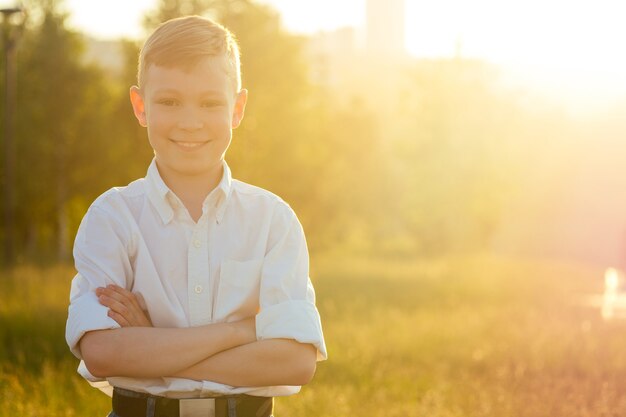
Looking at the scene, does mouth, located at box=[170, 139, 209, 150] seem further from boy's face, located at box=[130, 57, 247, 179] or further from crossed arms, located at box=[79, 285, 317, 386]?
crossed arms, located at box=[79, 285, 317, 386]

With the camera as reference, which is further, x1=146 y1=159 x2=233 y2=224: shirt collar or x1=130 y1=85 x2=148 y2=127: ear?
x1=130 y1=85 x2=148 y2=127: ear

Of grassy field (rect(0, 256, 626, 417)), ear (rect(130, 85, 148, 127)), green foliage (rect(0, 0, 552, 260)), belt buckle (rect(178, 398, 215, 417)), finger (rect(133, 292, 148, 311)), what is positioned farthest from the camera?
green foliage (rect(0, 0, 552, 260))

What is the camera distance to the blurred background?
9.17m

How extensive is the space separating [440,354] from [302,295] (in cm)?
894

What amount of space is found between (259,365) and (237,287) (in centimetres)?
26

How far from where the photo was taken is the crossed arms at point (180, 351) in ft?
9.53

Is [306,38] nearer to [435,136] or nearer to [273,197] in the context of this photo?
[435,136]

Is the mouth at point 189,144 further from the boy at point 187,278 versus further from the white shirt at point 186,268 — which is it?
the white shirt at point 186,268

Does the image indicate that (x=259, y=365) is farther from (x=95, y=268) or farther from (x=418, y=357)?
(x=418, y=357)

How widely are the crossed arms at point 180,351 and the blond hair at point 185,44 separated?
0.75 meters

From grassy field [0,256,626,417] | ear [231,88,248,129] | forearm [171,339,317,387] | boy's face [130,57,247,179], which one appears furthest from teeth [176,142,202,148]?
grassy field [0,256,626,417]

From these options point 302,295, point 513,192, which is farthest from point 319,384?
point 513,192

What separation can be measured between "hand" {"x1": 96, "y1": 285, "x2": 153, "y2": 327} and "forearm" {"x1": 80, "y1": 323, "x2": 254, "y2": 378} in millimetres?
30

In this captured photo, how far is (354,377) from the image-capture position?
9.90 metres
